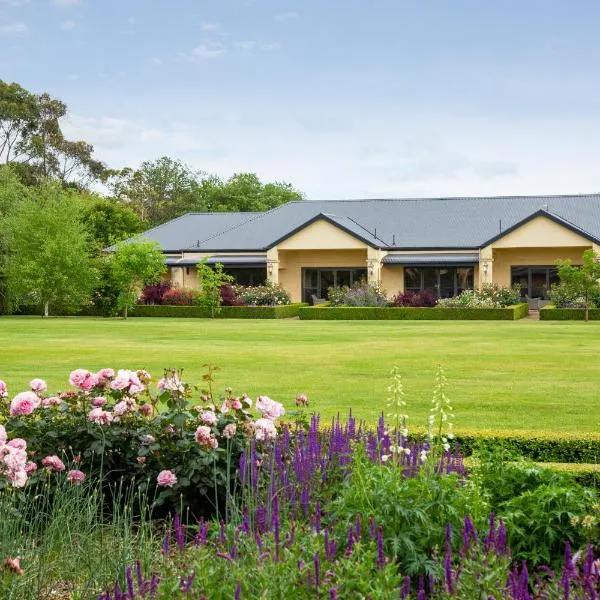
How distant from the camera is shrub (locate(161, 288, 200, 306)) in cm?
4244

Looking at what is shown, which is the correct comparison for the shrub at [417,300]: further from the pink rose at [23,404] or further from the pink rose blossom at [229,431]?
the pink rose at [23,404]

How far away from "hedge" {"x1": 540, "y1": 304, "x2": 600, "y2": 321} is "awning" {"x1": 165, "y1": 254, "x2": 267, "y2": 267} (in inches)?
602

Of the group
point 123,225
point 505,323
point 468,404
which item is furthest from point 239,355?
point 123,225

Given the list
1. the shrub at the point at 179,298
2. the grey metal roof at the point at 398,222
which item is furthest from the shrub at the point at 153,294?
the grey metal roof at the point at 398,222

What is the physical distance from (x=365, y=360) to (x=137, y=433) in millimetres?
12707

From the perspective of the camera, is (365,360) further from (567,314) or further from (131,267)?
(131,267)

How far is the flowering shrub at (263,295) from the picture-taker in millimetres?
42747

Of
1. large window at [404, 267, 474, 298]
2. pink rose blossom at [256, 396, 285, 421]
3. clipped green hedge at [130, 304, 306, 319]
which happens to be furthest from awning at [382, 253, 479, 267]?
pink rose blossom at [256, 396, 285, 421]

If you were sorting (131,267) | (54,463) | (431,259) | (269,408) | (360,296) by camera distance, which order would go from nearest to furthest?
(54,463) → (269,408) → (131,267) → (360,296) → (431,259)

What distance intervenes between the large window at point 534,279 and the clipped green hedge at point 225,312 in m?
10.9

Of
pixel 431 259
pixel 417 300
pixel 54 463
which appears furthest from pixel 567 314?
pixel 54 463

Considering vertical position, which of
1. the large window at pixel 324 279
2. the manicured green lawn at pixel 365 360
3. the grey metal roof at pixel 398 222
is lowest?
the manicured green lawn at pixel 365 360

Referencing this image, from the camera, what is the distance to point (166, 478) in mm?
6227

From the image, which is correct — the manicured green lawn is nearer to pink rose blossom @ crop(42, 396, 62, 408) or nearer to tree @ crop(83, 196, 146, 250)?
pink rose blossom @ crop(42, 396, 62, 408)
